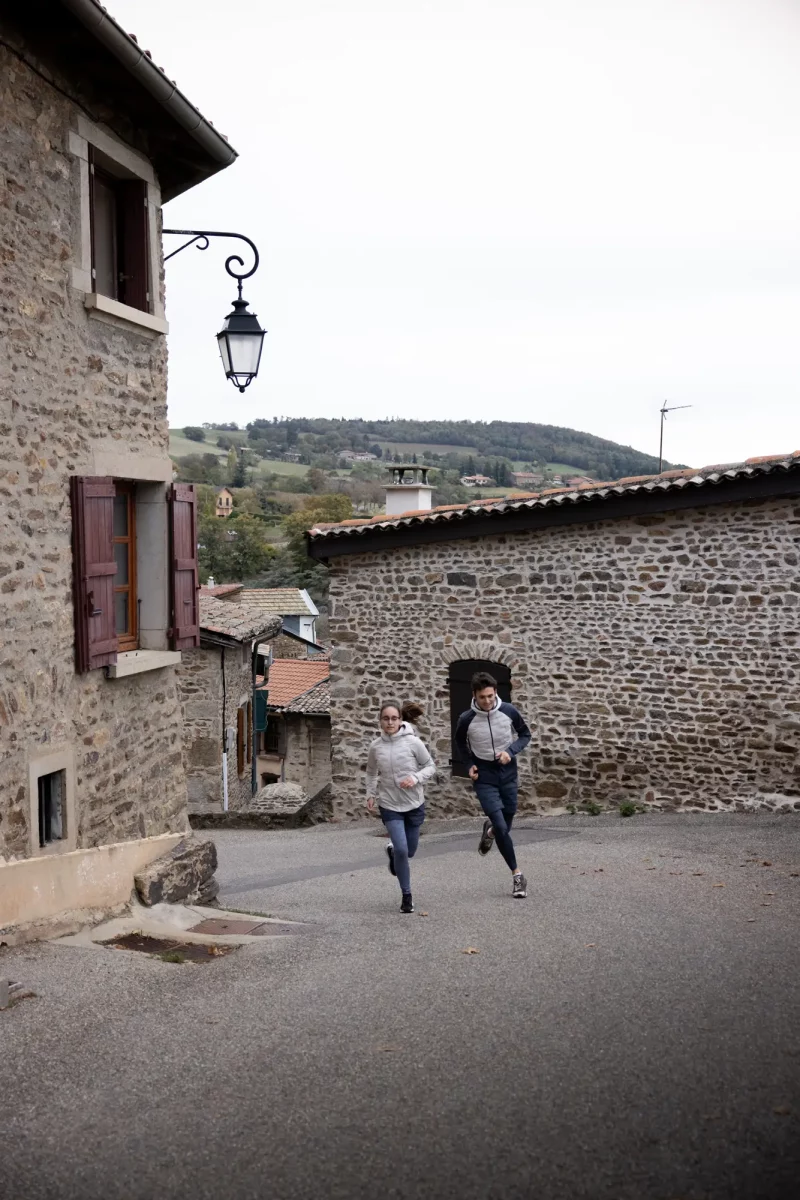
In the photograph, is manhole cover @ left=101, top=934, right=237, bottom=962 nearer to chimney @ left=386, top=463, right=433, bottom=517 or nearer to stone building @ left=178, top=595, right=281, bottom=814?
chimney @ left=386, top=463, right=433, bottom=517

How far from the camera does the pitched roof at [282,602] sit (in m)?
A: 41.8

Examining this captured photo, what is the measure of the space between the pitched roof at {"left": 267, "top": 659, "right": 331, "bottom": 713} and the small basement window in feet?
57.2

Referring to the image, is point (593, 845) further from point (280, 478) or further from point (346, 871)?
point (280, 478)

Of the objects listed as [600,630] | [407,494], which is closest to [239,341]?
[600,630]

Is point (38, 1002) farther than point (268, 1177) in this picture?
Yes

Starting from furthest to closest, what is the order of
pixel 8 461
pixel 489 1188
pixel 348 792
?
pixel 348 792 → pixel 8 461 → pixel 489 1188

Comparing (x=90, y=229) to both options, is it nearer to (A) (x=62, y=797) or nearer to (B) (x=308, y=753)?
(A) (x=62, y=797)

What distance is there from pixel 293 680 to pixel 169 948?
21.7 meters

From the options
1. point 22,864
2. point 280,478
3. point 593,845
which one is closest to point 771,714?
point 593,845

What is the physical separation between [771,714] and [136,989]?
923cm

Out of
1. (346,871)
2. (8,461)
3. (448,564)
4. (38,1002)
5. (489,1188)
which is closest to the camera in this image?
(489,1188)

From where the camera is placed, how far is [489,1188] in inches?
127

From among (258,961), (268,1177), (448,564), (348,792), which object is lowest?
(348,792)

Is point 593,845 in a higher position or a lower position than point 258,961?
lower
